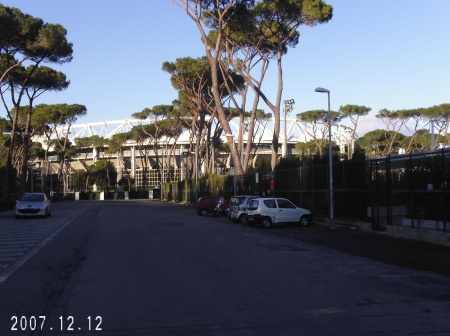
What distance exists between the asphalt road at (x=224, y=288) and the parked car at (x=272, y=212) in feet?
23.9

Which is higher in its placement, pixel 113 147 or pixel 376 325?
pixel 113 147

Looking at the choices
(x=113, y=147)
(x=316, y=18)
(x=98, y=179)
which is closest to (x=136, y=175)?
(x=98, y=179)

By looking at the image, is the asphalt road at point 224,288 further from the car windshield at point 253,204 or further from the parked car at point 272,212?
the car windshield at point 253,204

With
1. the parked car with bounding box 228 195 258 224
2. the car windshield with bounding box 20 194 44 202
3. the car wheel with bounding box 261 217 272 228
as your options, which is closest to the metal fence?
the car wheel with bounding box 261 217 272 228

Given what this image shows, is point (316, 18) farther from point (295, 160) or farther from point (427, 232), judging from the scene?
point (427, 232)

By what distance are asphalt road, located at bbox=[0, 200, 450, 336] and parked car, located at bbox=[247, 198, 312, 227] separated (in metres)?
7.27

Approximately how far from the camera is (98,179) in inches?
4646

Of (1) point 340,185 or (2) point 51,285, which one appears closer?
(2) point 51,285

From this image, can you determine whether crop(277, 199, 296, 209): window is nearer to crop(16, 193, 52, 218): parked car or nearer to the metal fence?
the metal fence

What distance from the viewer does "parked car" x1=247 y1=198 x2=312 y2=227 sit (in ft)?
80.1

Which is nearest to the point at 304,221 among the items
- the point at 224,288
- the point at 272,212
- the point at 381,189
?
the point at 272,212

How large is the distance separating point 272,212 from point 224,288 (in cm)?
1552

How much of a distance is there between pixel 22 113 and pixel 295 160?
1618 inches

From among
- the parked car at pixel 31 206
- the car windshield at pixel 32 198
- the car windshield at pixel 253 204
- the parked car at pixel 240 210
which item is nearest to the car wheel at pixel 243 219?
the parked car at pixel 240 210
